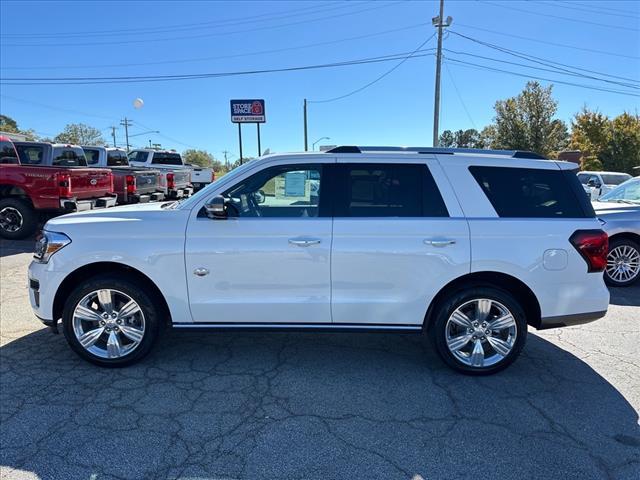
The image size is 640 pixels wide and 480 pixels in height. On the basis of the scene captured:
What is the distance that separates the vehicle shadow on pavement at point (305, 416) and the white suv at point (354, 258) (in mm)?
372

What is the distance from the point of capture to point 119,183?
1138 cm

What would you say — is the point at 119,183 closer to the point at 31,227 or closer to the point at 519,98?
the point at 31,227

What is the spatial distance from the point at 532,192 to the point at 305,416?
2.60 m

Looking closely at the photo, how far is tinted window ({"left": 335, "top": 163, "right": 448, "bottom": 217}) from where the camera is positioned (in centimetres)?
373

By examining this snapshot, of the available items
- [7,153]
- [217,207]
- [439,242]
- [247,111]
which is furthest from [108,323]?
[247,111]

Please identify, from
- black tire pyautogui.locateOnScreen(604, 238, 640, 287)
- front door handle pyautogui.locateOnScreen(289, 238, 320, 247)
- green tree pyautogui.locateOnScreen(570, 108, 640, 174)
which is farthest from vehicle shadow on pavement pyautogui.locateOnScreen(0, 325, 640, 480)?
green tree pyautogui.locateOnScreen(570, 108, 640, 174)

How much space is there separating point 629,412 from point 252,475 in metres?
2.77

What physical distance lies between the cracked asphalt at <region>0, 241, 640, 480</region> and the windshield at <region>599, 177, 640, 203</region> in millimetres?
4125

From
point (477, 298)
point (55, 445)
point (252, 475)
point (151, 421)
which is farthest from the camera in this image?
point (477, 298)

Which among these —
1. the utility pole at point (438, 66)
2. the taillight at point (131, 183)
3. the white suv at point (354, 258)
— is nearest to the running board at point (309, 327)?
the white suv at point (354, 258)

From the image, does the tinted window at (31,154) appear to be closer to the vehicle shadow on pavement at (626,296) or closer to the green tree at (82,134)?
the vehicle shadow on pavement at (626,296)

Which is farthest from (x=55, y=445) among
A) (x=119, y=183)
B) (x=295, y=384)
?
(x=119, y=183)

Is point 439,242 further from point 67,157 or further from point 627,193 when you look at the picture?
point 67,157

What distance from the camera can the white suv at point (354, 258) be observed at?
3.66m
